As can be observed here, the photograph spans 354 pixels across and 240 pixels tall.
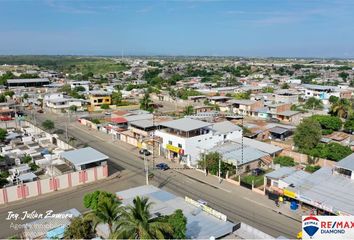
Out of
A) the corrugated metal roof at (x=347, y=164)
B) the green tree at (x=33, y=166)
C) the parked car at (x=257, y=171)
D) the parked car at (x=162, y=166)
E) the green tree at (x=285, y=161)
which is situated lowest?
the parked car at (x=162, y=166)

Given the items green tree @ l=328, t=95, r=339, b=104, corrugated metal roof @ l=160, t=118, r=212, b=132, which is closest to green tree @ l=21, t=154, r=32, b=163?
corrugated metal roof @ l=160, t=118, r=212, b=132

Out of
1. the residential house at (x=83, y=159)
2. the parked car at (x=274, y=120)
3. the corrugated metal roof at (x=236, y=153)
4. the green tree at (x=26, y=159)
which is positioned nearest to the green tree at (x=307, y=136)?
the corrugated metal roof at (x=236, y=153)

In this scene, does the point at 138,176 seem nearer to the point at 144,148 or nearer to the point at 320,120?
the point at 144,148

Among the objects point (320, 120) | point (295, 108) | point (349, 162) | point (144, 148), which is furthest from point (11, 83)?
point (349, 162)

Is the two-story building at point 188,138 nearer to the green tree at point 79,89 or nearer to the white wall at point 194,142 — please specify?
the white wall at point 194,142

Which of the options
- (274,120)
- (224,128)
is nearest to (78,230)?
(224,128)

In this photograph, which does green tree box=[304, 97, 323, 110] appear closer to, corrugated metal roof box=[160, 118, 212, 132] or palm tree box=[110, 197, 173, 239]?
corrugated metal roof box=[160, 118, 212, 132]
